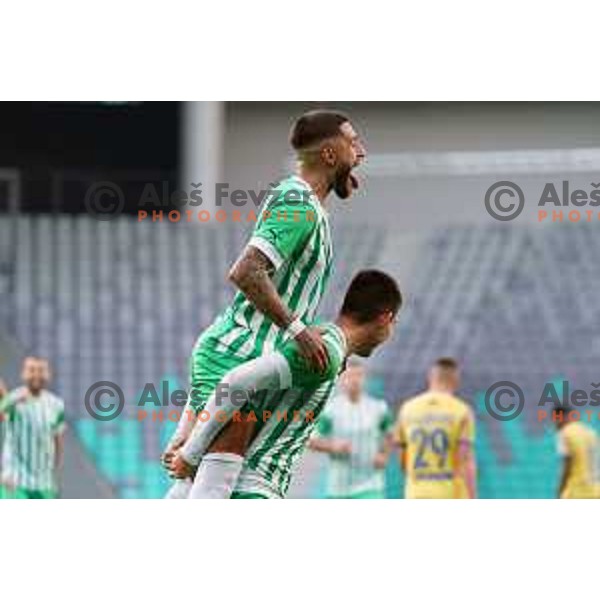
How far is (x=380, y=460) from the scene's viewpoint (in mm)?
12672

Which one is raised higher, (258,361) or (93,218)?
(93,218)

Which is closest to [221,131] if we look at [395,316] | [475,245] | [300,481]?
[475,245]

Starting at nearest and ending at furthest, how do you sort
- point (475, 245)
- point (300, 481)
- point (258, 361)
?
point (258, 361), point (300, 481), point (475, 245)

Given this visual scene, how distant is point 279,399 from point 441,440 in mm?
6910

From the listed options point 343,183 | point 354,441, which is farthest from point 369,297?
point 354,441

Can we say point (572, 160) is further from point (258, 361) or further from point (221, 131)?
point (258, 361)

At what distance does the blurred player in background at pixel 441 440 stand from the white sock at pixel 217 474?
677 centimetres

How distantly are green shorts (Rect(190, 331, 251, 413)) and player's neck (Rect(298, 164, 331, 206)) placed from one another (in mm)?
528

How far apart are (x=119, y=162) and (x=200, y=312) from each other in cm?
358

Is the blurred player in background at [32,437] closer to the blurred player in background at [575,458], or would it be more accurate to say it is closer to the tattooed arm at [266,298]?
the blurred player in background at [575,458]

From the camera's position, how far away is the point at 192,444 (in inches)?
213

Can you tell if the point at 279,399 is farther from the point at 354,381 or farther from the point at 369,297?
the point at 354,381

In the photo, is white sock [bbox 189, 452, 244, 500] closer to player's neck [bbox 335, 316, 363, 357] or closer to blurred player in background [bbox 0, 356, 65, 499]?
player's neck [bbox 335, 316, 363, 357]

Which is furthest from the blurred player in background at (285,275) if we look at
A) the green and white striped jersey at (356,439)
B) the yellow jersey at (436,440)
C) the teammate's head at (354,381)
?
the teammate's head at (354,381)
